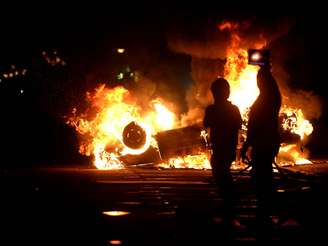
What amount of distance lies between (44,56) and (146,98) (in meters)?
5.49

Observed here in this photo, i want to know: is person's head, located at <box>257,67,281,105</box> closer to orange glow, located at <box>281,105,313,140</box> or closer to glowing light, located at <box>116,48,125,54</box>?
orange glow, located at <box>281,105,313,140</box>

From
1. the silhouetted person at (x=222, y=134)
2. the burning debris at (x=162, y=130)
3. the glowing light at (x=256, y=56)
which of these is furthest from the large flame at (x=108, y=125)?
the silhouetted person at (x=222, y=134)

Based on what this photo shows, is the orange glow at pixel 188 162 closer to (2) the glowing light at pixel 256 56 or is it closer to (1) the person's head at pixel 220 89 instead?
(2) the glowing light at pixel 256 56

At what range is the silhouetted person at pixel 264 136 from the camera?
7852 millimetres

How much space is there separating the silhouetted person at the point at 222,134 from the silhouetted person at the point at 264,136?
1.10 ft

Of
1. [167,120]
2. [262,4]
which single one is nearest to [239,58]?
[262,4]

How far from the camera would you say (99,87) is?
20.2m

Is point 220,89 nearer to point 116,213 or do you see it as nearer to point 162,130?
point 116,213

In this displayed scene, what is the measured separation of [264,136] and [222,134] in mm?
724

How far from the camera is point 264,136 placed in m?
7.95

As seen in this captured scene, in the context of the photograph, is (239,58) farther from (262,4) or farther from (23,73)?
(23,73)

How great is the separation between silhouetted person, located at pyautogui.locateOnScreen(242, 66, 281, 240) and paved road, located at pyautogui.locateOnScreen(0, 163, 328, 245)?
1.74ft

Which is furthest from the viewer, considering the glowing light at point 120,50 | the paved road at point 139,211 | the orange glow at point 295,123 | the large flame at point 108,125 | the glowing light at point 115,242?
the glowing light at point 120,50

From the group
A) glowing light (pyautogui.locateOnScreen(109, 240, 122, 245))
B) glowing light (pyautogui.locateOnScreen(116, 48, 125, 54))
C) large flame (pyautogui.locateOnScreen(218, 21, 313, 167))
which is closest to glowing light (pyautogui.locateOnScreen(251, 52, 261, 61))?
glowing light (pyautogui.locateOnScreen(109, 240, 122, 245))
